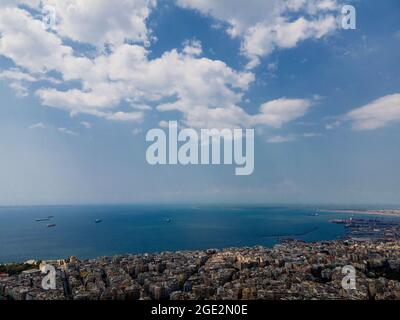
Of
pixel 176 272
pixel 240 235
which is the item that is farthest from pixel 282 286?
pixel 240 235

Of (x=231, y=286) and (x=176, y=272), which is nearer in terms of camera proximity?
(x=231, y=286)
